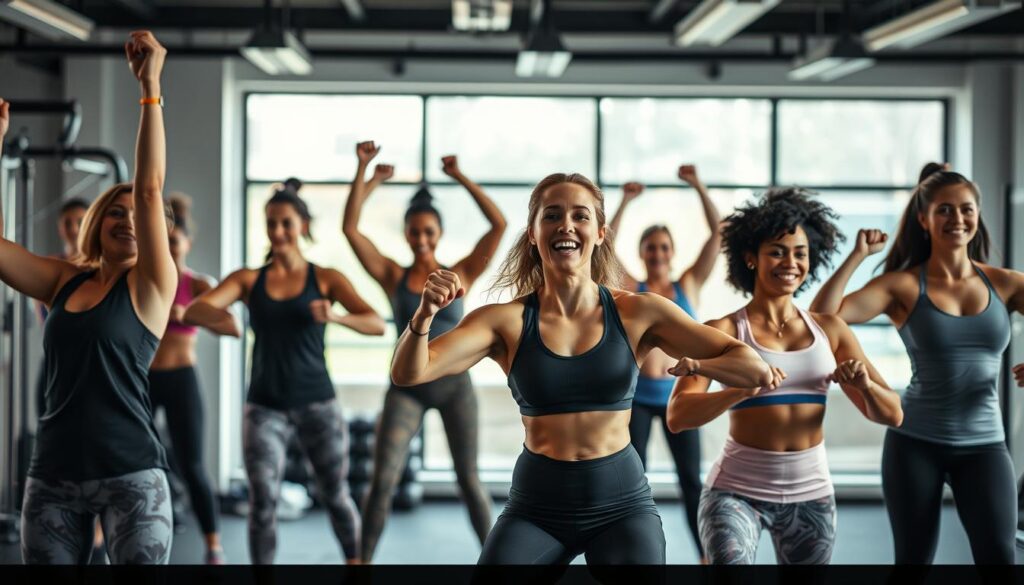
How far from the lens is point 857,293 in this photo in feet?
11.4

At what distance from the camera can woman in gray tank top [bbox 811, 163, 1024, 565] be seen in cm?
329

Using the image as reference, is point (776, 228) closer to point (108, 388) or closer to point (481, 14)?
point (108, 388)

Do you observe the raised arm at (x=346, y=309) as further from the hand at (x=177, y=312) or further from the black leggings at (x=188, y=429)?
the black leggings at (x=188, y=429)

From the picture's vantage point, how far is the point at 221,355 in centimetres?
711

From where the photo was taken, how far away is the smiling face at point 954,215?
3.38 meters

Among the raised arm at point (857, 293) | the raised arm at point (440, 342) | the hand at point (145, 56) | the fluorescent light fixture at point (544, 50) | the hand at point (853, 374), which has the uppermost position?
the fluorescent light fixture at point (544, 50)

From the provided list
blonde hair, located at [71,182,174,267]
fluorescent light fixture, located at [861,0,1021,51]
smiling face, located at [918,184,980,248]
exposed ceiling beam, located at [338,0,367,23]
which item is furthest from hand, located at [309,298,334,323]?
fluorescent light fixture, located at [861,0,1021,51]

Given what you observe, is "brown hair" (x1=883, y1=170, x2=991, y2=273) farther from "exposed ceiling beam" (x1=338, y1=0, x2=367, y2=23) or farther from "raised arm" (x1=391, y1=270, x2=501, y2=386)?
"exposed ceiling beam" (x1=338, y1=0, x2=367, y2=23)

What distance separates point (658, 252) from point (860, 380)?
2.47 m

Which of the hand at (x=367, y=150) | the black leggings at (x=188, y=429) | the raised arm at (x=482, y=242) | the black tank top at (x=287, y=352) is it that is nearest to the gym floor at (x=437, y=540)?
the black leggings at (x=188, y=429)

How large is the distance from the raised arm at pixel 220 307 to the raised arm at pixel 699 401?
1.99 meters
